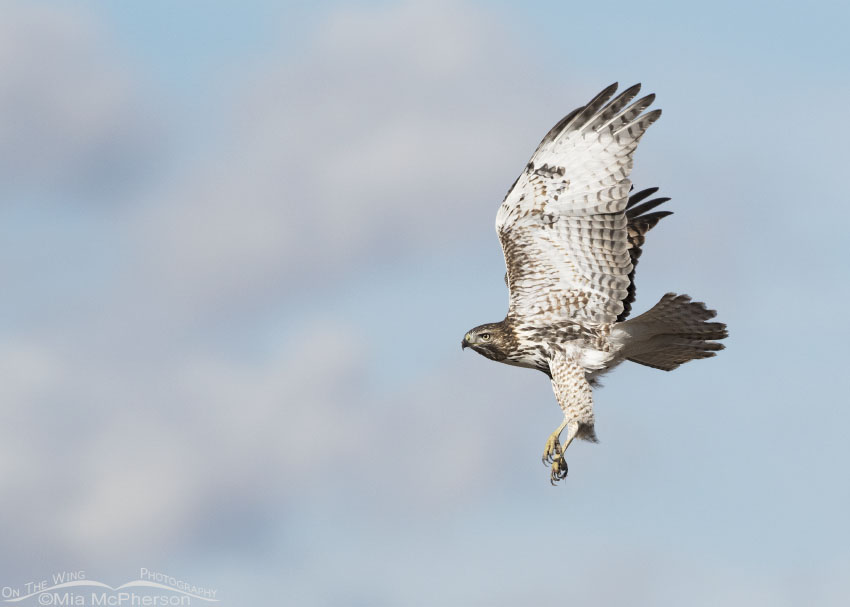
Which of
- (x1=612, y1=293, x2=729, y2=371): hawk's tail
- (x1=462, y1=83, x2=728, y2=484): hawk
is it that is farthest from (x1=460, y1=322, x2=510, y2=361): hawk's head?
(x1=612, y1=293, x2=729, y2=371): hawk's tail

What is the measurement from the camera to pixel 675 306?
19.0 metres

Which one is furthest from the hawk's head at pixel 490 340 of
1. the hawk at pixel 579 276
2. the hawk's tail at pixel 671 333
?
the hawk's tail at pixel 671 333

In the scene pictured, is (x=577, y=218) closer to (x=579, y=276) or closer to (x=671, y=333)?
(x=579, y=276)

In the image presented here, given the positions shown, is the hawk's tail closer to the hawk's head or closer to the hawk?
the hawk

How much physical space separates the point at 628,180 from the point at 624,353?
2348 mm

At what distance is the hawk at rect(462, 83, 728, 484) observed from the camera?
18.6m

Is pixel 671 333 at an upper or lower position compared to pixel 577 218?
lower

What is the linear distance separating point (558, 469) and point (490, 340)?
1970 millimetres

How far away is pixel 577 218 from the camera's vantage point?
18.9 m

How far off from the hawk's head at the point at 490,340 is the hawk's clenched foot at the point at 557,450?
1.40 m

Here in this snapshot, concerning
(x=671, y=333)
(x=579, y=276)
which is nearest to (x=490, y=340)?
(x=579, y=276)

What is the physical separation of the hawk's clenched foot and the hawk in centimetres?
1

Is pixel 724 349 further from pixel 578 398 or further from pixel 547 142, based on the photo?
pixel 547 142

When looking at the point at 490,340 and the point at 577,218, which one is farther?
the point at 490,340
